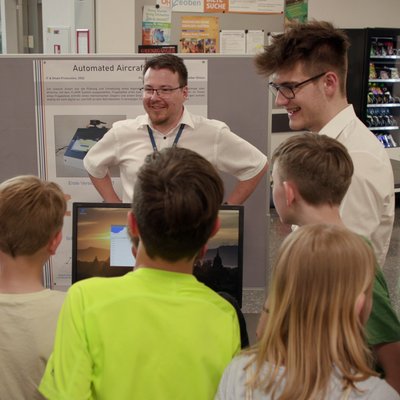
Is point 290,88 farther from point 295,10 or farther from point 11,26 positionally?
point 11,26

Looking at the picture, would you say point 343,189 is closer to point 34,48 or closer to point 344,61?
point 344,61

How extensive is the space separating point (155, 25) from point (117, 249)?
14.5 ft

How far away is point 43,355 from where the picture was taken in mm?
1301

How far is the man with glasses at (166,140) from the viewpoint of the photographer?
2.42m

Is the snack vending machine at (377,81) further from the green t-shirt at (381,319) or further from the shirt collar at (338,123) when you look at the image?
the green t-shirt at (381,319)

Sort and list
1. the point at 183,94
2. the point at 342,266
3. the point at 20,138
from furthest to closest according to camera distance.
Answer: the point at 20,138, the point at 183,94, the point at 342,266

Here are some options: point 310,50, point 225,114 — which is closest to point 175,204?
point 310,50

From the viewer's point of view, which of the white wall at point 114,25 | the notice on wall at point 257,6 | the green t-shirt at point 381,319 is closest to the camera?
the green t-shirt at point 381,319

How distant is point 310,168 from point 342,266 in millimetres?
386

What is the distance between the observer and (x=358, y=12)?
6590mm

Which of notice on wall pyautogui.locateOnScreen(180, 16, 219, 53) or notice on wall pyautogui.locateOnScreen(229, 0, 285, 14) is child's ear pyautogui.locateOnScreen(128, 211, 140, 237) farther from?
notice on wall pyautogui.locateOnScreen(229, 0, 285, 14)

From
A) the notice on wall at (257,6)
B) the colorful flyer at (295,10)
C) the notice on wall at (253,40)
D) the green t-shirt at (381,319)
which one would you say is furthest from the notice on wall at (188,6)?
the green t-shirt at (381,319)

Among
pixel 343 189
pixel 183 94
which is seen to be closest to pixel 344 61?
pixel 343 189

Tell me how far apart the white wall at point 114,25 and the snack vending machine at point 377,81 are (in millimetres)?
2545
